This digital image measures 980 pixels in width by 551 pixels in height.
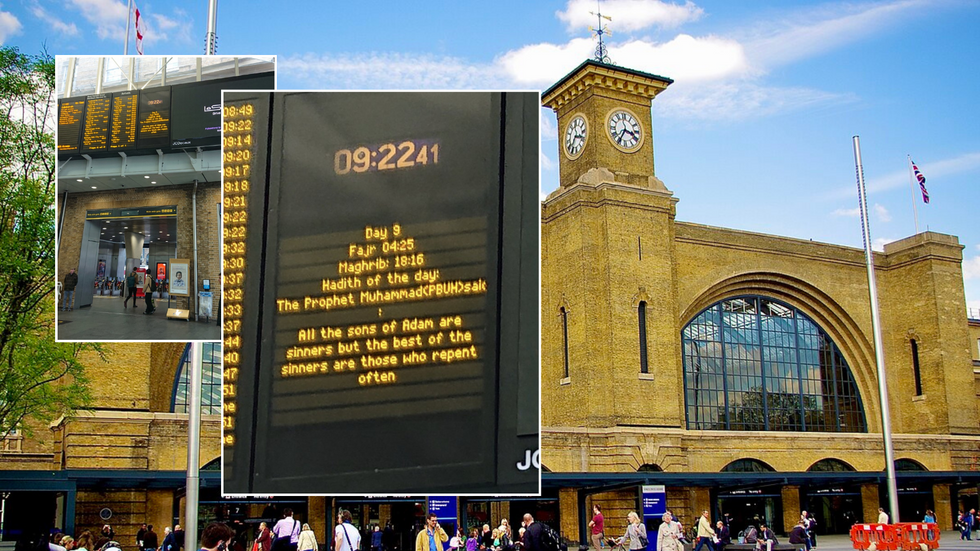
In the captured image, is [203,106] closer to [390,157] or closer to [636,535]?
[390,157]

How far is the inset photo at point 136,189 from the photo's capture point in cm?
831

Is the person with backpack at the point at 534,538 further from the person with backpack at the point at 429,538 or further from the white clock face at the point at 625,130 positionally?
the white clock face at the point at 625,130

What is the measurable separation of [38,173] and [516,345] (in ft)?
48.9

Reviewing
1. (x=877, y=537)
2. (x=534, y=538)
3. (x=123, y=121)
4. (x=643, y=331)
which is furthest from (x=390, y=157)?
(x=643, y=331)

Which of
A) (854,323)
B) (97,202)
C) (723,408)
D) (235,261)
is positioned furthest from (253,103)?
(854,323)

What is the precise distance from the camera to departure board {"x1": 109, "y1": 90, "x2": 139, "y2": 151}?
27.8 ft

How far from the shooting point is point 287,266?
7352mm

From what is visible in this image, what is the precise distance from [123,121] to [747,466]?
3294cm

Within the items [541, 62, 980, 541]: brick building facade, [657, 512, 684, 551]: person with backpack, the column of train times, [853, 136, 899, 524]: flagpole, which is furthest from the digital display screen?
[541, 62, 980, 541]: brick building facade

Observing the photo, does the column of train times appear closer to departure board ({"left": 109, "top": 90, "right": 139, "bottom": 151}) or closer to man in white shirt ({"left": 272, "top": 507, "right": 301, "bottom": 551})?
departure board ({"left": 109, "top": 90, "right": 139, "bottom": 151})

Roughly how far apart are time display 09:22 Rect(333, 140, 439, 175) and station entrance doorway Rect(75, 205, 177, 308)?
2.22 meters

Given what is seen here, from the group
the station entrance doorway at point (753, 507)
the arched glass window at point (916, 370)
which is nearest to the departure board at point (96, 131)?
the station entrance doorway at point (753, 507)

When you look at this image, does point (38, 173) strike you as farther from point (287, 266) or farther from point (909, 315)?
point (909, 315)

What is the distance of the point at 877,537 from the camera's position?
933 inches
